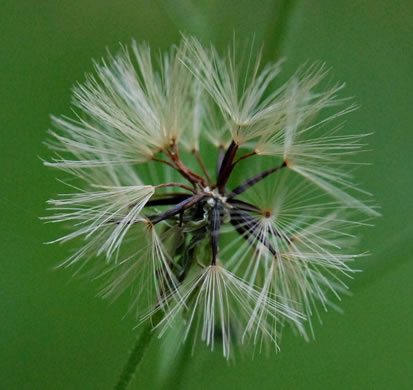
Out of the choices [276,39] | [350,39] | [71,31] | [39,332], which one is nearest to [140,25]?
[71,31]

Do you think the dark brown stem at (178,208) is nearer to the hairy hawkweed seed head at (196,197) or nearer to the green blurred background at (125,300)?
the hairy hawkweed seed head at (196,197)

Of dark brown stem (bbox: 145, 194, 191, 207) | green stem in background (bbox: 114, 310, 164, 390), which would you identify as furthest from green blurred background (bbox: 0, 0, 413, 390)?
dark brown stem (bbox: 145, 194, 191, 207)

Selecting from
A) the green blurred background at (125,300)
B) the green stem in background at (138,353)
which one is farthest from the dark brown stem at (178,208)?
the green blurred background at (125,300)

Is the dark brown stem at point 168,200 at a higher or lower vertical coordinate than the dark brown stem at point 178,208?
higher

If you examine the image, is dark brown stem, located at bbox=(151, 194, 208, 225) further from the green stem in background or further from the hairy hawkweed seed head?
the green stem in background

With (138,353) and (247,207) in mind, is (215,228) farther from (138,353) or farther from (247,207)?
(138,353)

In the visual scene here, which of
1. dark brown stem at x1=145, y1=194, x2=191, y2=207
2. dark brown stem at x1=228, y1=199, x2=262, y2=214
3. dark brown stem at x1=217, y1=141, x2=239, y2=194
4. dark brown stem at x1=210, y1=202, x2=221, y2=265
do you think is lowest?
dark brown stem at x1=210, y1=202, x2=221, y2=265

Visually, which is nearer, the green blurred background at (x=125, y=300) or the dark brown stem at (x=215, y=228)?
the dark brown stem at (x=215, y=228)

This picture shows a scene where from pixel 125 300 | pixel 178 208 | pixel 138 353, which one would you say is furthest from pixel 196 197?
pixel 125 300

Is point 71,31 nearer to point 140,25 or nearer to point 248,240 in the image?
point 140,25
